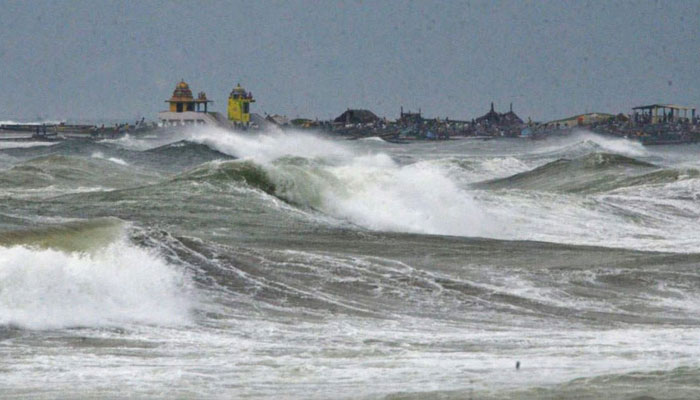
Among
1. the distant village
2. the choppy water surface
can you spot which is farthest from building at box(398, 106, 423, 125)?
the choppy water surface

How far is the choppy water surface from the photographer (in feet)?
32.6

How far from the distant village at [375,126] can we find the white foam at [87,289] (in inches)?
3498

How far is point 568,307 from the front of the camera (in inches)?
569

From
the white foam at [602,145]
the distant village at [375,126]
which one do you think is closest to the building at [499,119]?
the distant village at [375,126]

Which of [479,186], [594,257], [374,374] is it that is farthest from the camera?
[479,186]

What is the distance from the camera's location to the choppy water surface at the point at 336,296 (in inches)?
391

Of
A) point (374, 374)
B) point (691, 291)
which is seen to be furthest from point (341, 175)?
point (374, 374)

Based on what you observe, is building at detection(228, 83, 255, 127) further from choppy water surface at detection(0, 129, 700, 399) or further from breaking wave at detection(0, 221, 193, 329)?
breaking wave at detection(0, 221, 193, 329)

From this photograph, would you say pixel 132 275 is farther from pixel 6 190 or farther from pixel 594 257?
pixel 6 190

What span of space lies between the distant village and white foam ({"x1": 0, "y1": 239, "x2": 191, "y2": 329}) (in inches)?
3498

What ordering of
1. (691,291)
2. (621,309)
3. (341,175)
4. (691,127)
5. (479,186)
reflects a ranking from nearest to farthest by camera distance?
(621,309), (691,291), (341,175), (479,186), (691,127)

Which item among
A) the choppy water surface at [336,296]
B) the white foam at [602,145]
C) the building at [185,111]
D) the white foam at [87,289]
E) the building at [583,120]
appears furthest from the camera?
the building at [583,120]

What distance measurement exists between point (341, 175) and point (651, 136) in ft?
297

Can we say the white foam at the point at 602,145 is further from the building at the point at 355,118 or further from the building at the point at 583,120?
the building at the point at 355,118
